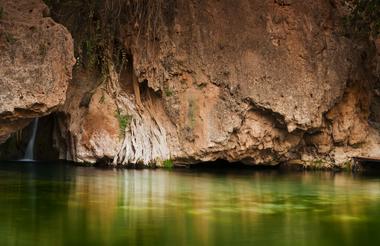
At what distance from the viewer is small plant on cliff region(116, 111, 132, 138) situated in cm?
1388

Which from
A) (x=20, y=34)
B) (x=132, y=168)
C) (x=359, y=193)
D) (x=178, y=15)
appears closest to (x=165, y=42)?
(x=178, y=15)

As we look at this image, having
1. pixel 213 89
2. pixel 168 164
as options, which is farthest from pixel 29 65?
pixel 213 89

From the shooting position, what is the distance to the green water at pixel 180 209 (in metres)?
6.12

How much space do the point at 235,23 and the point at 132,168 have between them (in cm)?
398

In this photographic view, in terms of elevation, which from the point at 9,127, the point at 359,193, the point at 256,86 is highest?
the point at 256,86

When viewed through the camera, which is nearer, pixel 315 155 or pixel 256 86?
pixel 256 86

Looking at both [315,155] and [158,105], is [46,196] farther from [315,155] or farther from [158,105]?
[315,155]

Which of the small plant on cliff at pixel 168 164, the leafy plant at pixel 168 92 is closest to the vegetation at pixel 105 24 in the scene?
the leafy plant at pixel 168 92

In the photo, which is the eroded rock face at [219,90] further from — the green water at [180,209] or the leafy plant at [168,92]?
the green water at [180,209]

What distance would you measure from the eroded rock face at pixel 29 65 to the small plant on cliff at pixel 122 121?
2.52 metres

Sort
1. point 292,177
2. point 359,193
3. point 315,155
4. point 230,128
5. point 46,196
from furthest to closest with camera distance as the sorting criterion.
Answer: point 315,155
point 230,128
point 292,177
point 359,193
point 46,196

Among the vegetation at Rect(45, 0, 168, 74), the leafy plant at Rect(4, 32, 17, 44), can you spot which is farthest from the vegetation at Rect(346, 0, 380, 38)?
the leafy plant at Rect(4, 32, 17, 44)

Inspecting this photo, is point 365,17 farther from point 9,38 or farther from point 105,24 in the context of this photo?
point 9,38

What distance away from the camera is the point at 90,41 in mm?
14102
